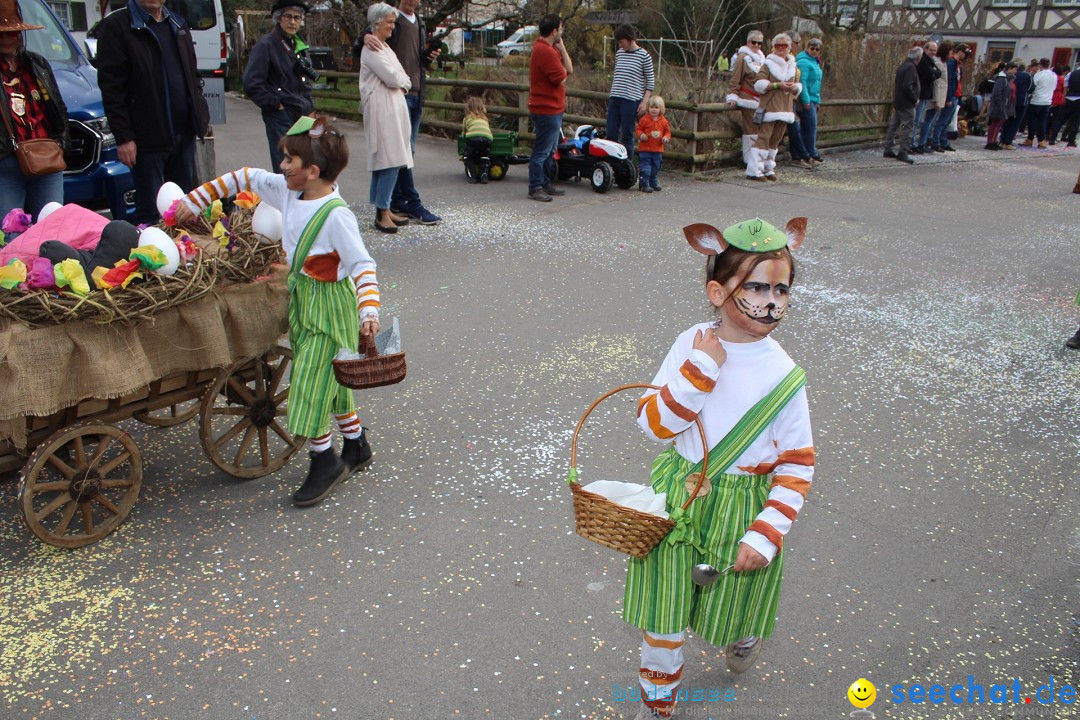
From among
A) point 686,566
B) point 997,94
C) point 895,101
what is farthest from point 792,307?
point 997,94

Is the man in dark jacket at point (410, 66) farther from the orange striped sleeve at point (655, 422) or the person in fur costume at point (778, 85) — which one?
the orange striped sleeve at point (655, 422)

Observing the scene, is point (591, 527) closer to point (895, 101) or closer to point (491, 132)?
point (491, 132)

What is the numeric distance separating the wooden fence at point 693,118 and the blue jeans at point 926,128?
2.17ft

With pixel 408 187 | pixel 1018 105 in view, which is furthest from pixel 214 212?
pixel 1018 105

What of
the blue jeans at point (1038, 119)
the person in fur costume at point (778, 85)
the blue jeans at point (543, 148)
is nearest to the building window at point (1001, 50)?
the blue jeans at point (1038, 119)

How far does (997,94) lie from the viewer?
51.0ft

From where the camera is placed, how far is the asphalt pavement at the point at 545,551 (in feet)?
9.07

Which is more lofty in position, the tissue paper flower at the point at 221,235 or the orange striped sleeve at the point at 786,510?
the tissue paper flower at the point at 221,235

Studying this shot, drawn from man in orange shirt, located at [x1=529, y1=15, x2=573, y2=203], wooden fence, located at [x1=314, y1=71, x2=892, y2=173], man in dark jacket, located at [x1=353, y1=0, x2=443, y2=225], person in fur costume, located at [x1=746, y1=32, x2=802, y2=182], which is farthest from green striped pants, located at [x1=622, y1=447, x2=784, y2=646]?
person in fur costume, located at [x1=746, y1=32, x2=802, y2=182]

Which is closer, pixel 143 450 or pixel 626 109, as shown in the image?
pixel 143 450

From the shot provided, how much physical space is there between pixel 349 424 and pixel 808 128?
10576mm

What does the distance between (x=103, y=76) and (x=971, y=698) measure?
5.73 meters

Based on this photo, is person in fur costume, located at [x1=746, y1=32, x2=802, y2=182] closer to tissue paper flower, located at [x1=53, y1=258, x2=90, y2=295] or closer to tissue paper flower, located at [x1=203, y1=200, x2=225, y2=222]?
tissue paper flower, located at [x1=203, y1=200, x2=225, y2=222]

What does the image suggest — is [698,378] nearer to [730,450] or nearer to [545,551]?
[730,450]
